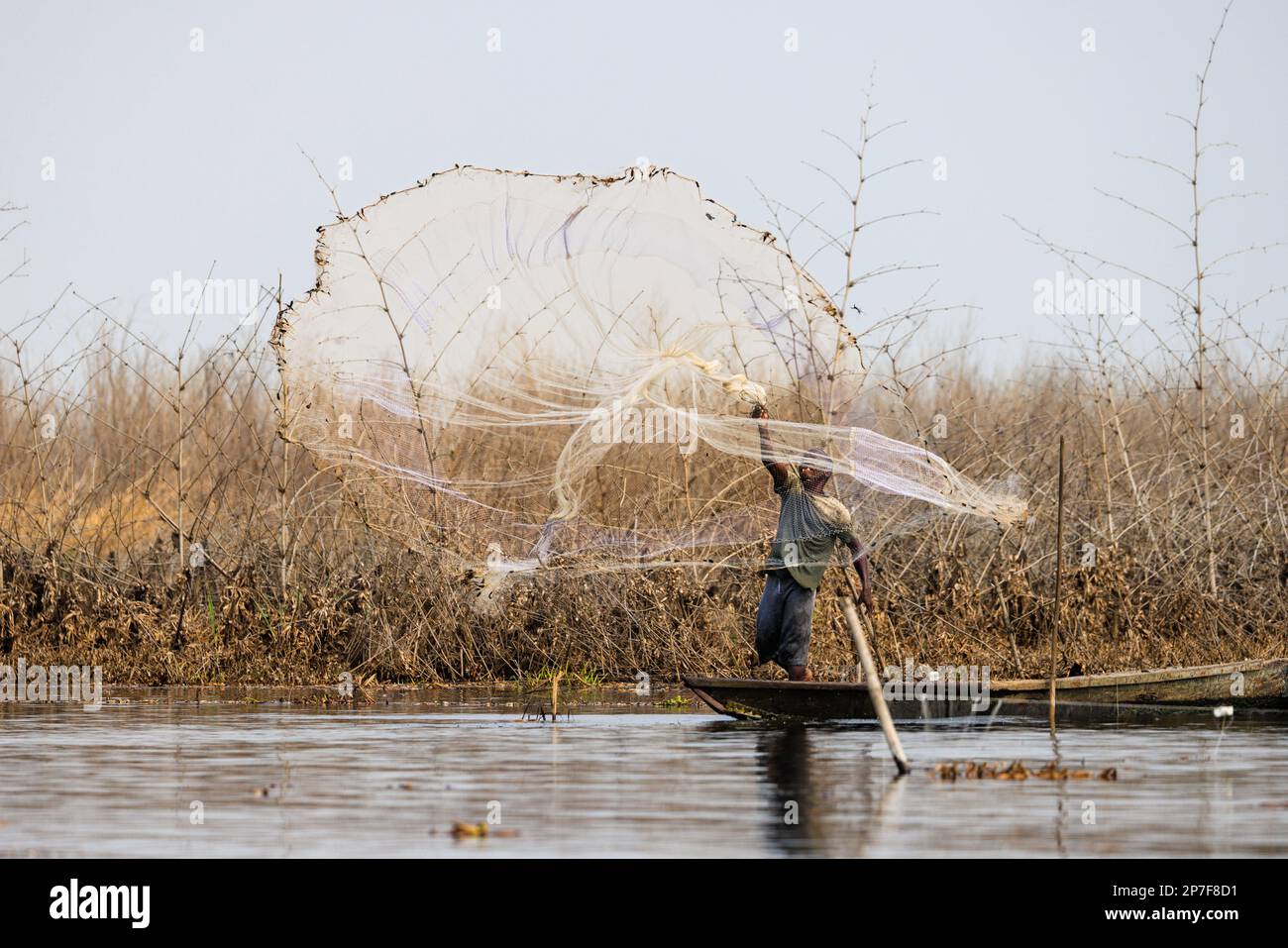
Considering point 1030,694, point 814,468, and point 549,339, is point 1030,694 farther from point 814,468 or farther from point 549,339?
point 549,339

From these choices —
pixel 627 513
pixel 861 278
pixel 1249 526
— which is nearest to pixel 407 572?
pixel 627 513

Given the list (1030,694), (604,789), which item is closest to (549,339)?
(604,789)

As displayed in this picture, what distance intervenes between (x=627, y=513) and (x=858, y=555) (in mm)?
3424

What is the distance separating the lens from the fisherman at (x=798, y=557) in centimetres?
1475

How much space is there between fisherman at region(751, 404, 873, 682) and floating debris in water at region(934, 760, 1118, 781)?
2.89 m

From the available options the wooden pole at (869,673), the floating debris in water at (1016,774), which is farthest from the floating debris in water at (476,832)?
the floating debris in water at (1016,774)

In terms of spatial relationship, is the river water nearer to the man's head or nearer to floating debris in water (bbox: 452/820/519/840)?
floating debris in water (bbox: 452/820/519/840)

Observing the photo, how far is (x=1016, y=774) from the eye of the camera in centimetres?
1173

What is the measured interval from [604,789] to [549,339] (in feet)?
13.7

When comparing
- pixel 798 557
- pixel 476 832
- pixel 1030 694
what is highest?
pixel 798 557

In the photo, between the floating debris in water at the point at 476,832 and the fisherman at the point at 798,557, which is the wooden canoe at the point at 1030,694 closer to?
the fisherman at the point at 798,557
